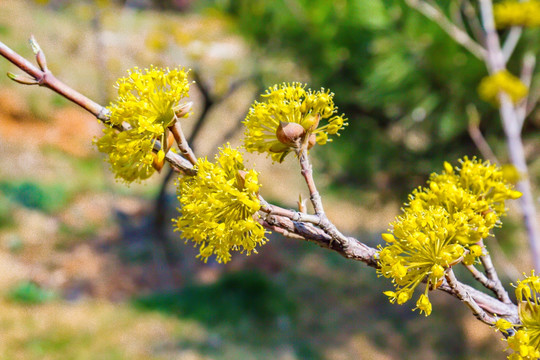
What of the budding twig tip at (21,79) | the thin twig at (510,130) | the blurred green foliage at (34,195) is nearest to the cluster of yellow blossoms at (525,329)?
the budding twig tip at (21,79)

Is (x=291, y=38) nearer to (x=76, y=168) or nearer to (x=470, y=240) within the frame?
(x=470, y=240)

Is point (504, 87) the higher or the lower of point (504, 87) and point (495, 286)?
the higher

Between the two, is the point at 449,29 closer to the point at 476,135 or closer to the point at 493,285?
the point at 476,135

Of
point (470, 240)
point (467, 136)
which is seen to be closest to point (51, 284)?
point (467, 136)

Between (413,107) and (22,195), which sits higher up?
(22,195)

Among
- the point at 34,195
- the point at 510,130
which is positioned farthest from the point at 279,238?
the point at 510,130

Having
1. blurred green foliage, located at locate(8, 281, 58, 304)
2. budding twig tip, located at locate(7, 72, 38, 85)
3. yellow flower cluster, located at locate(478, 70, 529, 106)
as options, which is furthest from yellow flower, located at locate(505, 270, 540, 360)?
blurred green foliage, located at locate(8, 281, 58, 304)

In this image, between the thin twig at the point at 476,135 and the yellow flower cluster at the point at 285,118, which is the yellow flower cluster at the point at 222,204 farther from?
the thin twig at the point at 476,135
